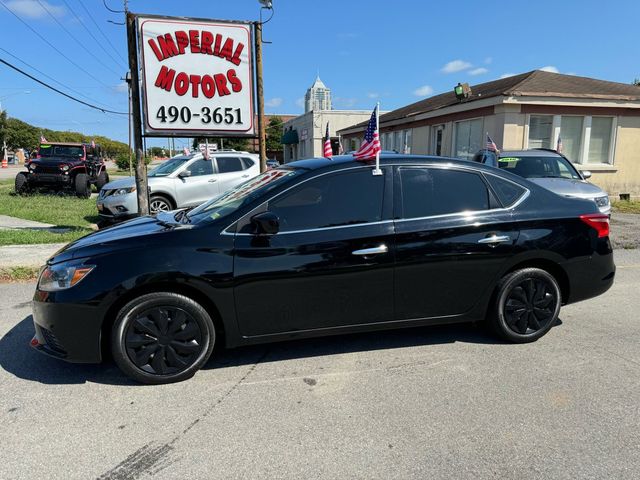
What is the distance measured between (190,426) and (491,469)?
1799 mm

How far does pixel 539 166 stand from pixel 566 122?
7.36 meters

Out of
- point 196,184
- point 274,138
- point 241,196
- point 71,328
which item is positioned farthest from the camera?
point 274,138

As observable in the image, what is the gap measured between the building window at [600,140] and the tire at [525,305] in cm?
1418

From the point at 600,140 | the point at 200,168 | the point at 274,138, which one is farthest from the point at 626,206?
the point at 274,138

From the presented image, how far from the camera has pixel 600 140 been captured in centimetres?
1633

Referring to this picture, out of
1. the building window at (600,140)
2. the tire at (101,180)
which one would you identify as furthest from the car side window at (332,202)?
the tire at (101,180)

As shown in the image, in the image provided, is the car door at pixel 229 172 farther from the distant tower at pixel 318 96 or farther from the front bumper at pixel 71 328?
the distant tower at pixel 318 96

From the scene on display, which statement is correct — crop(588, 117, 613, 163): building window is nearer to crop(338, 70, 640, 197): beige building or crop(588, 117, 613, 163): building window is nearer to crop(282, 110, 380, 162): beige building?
crop(338, 70, 640, 197): beige building

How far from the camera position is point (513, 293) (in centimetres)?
423

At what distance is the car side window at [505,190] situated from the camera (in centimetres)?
421

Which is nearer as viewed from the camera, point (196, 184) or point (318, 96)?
point (196, 184)

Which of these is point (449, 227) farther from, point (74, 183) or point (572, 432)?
point (74, 183)

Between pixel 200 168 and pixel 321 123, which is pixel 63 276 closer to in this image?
pixel 200 168

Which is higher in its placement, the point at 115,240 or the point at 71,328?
the point at 115,240
